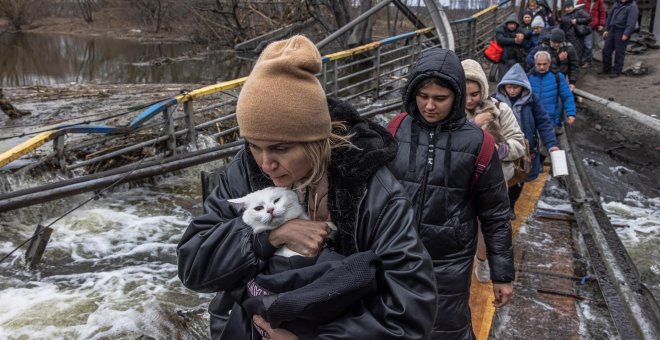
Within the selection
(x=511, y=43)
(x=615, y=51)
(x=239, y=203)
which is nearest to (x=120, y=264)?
(x=239, y=203)

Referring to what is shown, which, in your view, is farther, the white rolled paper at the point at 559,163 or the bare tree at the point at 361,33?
the bare tree at the point at 361,33

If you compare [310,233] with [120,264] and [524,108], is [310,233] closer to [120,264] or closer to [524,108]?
[524,108]

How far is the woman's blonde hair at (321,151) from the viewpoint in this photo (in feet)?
4.63

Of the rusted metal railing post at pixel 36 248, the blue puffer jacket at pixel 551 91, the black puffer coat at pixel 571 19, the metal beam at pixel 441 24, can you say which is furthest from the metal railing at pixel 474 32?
the rusted metal railing post at pixel 36 248

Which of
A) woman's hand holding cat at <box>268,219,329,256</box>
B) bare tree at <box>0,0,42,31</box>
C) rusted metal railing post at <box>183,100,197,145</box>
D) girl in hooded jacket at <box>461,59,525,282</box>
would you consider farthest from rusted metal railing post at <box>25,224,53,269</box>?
bare tree at <box>0,0,42,31</box>

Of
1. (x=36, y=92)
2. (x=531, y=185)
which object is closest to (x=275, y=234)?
(x=531, y=185)

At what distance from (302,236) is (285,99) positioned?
0.37 metres

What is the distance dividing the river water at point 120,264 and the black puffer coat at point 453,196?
2.32 m

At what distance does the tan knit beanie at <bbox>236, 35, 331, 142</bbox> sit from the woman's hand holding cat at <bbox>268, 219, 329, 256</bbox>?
24cm

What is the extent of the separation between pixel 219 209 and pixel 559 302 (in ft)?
9.76

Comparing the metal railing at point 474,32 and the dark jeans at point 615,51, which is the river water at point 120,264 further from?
the metal railing at point 474,32

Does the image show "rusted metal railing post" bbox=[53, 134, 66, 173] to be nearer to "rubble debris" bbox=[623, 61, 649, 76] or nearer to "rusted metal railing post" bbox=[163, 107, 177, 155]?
"rusted metal railing post" bbox=[163, 107, 177, 155]

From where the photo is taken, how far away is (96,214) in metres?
6.31

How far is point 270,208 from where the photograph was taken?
1.42 metres
